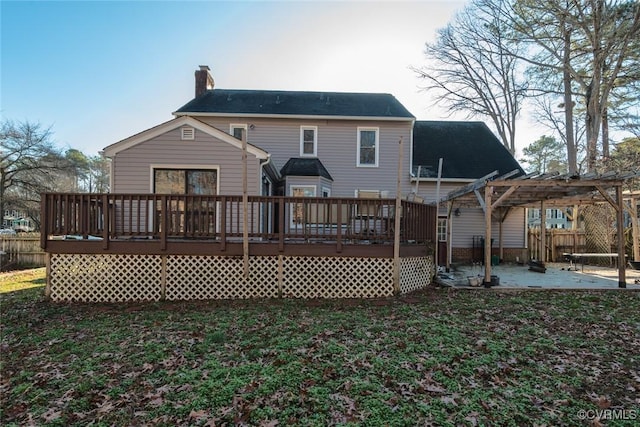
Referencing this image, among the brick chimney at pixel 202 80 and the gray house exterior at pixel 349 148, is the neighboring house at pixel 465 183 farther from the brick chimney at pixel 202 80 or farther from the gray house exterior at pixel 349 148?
the brick chimney at pixel 202 80

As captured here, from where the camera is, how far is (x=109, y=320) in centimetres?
564

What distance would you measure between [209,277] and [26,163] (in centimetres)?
2663

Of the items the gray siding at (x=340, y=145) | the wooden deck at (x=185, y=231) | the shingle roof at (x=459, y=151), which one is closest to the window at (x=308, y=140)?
the gray siding at (x=340, y=145)

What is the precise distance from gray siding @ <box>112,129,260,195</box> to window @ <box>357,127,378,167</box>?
6.32m

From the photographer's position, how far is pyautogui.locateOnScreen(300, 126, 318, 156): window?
13758 mm

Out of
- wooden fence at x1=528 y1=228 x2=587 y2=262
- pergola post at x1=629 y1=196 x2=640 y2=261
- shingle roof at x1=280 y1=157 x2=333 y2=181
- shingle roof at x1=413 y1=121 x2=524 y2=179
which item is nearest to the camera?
pergola post at x1=629 y1=196 x2=640 y2=261

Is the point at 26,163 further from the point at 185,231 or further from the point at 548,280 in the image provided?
the point at 548,280

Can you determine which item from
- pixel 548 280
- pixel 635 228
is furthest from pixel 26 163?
pixel 635 228

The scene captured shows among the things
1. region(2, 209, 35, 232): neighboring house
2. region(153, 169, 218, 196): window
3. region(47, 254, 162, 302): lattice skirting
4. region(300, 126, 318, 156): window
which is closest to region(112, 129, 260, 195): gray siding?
region(153, 169, 218, 196): window

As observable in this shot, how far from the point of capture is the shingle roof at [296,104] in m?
13.7

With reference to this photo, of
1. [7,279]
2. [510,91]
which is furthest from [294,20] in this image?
[510,91]

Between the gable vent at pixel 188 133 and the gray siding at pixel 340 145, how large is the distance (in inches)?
205

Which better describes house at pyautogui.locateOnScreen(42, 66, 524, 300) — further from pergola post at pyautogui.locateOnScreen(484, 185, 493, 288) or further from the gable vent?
pergola post at pyautogui.locateOnScreen(484, 185, 493, 288)

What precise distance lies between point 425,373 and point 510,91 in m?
21.1
